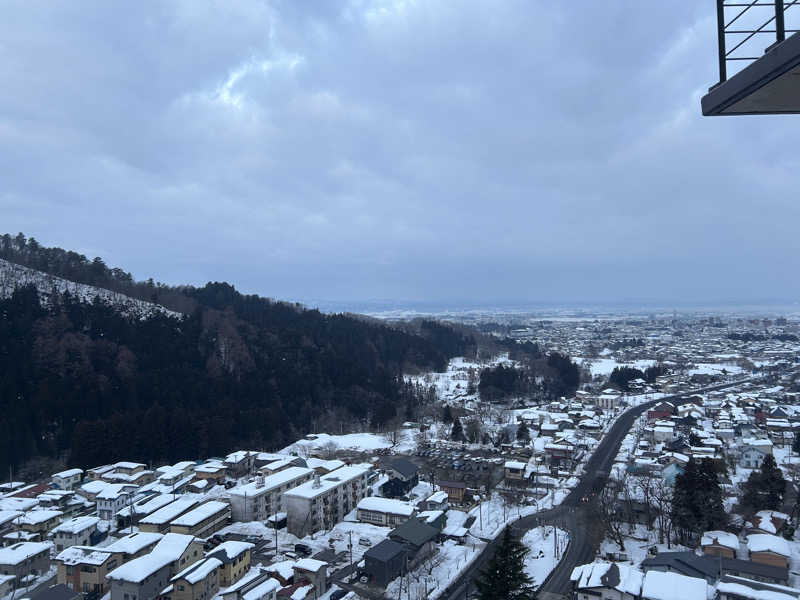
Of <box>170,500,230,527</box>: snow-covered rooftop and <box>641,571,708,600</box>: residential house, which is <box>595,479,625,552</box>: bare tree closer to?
<box>641,571,708,600</box>: residential house

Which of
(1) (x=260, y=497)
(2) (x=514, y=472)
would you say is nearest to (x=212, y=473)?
(1) (x=260, y=497)

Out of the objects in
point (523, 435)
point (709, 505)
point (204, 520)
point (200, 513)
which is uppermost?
point (709, 505)

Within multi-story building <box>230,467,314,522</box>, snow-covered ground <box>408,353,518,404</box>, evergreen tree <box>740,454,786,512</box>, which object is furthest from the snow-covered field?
multi-story building <box>230,467,314,522</box>

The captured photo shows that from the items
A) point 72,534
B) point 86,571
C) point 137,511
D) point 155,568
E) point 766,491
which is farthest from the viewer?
point 137,511

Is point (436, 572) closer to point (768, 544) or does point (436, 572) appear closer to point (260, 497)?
point (260, 497)

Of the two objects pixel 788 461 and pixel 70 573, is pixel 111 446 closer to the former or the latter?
pixel 70 573

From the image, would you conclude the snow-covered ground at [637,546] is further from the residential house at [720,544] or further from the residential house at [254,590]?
the residential house at [254,590]
